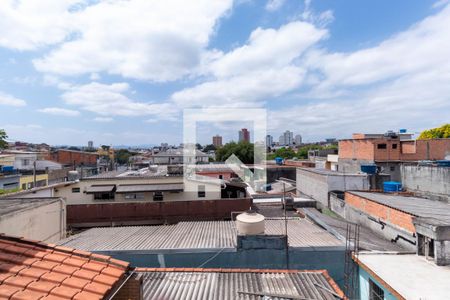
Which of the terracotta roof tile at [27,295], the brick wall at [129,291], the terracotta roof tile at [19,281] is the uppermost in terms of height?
the terracotta roof tile at [19,281]

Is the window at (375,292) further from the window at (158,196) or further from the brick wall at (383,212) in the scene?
the window at (158,196)

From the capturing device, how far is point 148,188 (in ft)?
48.9

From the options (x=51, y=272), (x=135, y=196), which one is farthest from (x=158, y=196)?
(x=51, y=272)

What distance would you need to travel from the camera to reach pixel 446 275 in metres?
6.71

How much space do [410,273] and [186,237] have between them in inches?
255

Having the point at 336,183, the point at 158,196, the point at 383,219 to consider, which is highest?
the point at 336,183

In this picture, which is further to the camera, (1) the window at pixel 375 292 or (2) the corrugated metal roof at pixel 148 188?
(2) the corrugated metal roof at pixel 148 188

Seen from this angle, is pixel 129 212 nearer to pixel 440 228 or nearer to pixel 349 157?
pixel 440 228

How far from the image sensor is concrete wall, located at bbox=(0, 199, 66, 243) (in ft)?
28.2

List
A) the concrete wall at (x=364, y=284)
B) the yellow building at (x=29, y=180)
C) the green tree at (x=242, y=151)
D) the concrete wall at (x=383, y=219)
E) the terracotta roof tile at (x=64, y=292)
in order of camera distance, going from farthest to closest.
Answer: the green tree at (x=242, y=151) < the yellow building at (x=29, y=180) < the concrete wall at (x=383, y=219) < the concrete wall at (x=364, y=284) < the terracotta roof tile at (x=64, y=292)

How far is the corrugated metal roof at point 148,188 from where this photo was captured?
48.2ft

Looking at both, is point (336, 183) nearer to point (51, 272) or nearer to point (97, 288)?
point (97, 288)

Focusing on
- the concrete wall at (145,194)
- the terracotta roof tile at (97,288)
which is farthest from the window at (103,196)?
the terracotta roof tile at (97,288)

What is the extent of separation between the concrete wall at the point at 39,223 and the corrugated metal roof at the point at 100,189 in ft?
10.8
